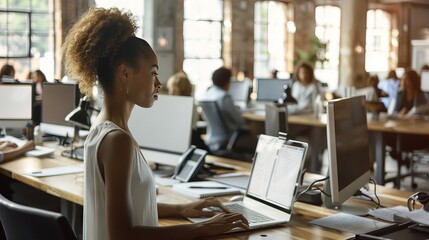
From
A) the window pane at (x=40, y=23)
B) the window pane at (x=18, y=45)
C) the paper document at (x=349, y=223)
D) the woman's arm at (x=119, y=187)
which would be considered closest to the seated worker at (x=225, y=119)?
the window pane at (x=18, y=45)

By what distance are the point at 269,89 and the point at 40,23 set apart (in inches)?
136

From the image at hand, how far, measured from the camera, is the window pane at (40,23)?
9.45 meters

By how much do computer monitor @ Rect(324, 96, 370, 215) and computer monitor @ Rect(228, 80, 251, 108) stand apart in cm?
668

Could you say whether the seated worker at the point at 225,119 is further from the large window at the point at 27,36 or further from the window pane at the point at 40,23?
the window pane at the point at 40,23

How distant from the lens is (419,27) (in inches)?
619

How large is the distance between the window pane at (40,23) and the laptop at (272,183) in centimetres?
743

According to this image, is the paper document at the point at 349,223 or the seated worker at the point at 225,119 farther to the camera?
the seated worker at the point at 225,119

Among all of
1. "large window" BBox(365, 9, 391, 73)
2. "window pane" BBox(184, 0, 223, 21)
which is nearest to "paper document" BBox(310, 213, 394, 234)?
"window pane" BBox(184, 0, 223, 21)

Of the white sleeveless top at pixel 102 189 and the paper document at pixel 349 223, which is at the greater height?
the white sleeveless top at pixel 102 189

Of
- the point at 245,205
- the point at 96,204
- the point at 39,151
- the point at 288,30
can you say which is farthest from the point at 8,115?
the point at 288,30

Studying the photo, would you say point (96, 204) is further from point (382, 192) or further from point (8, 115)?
point (8, 115)

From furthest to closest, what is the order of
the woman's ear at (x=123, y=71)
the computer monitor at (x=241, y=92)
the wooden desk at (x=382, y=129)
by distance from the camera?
the computer monitor at (x=241, y=92), the wooden desk at (x=382, y=129), the woman's ear at (x=123, y=71)

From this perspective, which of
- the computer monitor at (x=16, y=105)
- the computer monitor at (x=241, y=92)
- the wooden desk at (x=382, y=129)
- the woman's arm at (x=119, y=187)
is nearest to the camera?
the woman's arm at (x=119, y=187)

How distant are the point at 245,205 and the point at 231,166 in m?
1.14
